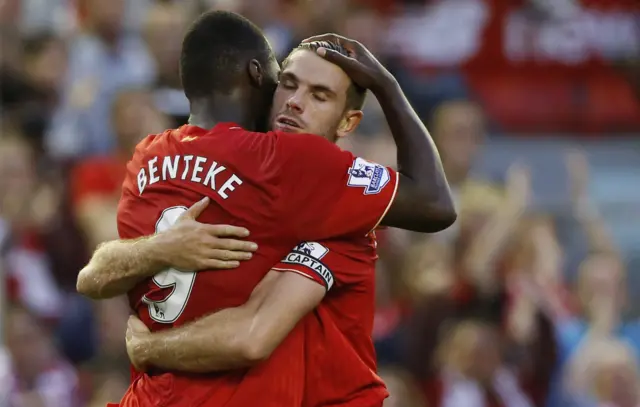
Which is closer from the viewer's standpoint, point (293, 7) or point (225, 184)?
point (225, 184)

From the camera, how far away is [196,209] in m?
3.95

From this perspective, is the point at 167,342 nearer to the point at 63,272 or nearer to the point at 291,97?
the point at 291,97

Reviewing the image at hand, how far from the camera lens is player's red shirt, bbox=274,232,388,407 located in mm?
4000

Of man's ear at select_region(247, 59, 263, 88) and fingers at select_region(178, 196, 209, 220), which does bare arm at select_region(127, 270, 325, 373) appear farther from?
man's ear at select_region(247, 59, 263, 88)

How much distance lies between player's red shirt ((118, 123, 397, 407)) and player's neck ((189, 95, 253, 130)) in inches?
2.0

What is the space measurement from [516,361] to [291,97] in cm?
404

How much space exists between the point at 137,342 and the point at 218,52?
952 mm

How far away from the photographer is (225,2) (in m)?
9.26

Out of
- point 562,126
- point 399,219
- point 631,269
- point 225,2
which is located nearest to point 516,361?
point 631,269

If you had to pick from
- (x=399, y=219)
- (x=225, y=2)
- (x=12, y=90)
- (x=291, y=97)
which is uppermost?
(x=291, y=97)

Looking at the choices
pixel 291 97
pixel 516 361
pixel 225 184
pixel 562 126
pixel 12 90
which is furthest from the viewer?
pixel 562 126

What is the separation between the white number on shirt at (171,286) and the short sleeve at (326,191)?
0.35 meters

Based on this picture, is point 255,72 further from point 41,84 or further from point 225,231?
point 41,84

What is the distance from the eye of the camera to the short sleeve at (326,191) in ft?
12.9
